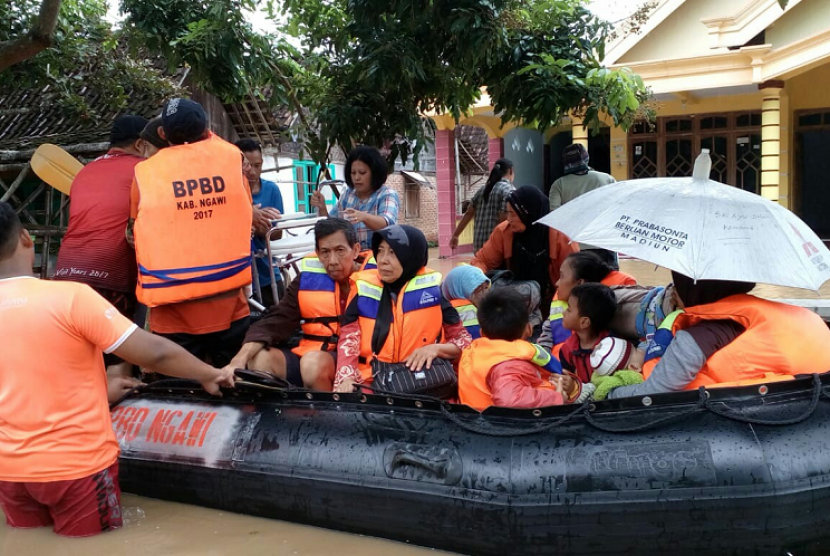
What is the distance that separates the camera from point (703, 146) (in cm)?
1297

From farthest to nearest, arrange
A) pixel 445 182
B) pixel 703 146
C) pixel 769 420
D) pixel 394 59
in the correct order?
pixel 445 182 → pixel 703 146 → pixel 394 59 → pixel 769 420

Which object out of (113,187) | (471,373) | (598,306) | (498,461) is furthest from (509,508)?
(113,187)

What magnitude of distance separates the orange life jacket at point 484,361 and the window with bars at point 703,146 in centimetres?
1057

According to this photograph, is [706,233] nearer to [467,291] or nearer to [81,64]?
[467,291]

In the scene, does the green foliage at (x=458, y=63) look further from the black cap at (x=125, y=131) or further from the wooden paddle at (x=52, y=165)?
the wooden paddle at (x=52, y=165)

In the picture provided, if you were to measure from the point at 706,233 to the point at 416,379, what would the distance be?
132 centimetres

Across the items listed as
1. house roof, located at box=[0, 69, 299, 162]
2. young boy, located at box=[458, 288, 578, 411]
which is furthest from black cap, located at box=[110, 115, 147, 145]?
house roof, located at box=[0, 69, 299, 162]

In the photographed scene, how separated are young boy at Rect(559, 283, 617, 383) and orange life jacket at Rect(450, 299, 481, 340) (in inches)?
17.6

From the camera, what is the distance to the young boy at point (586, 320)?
11.3 ft

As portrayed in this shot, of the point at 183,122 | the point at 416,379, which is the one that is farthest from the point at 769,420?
the point at 183,122

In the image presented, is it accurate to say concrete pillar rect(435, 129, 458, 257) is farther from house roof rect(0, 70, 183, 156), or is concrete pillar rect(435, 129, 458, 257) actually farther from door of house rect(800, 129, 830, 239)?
house roof rect(0, 70, 183, 156)

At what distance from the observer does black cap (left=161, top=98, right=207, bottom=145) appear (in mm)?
3420

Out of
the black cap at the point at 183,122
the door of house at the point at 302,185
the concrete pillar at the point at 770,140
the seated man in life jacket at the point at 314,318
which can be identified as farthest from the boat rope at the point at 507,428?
the door of house at the point at 302,185

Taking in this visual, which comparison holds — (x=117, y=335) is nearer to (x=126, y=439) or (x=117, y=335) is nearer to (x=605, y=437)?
(x=126, y=439)
